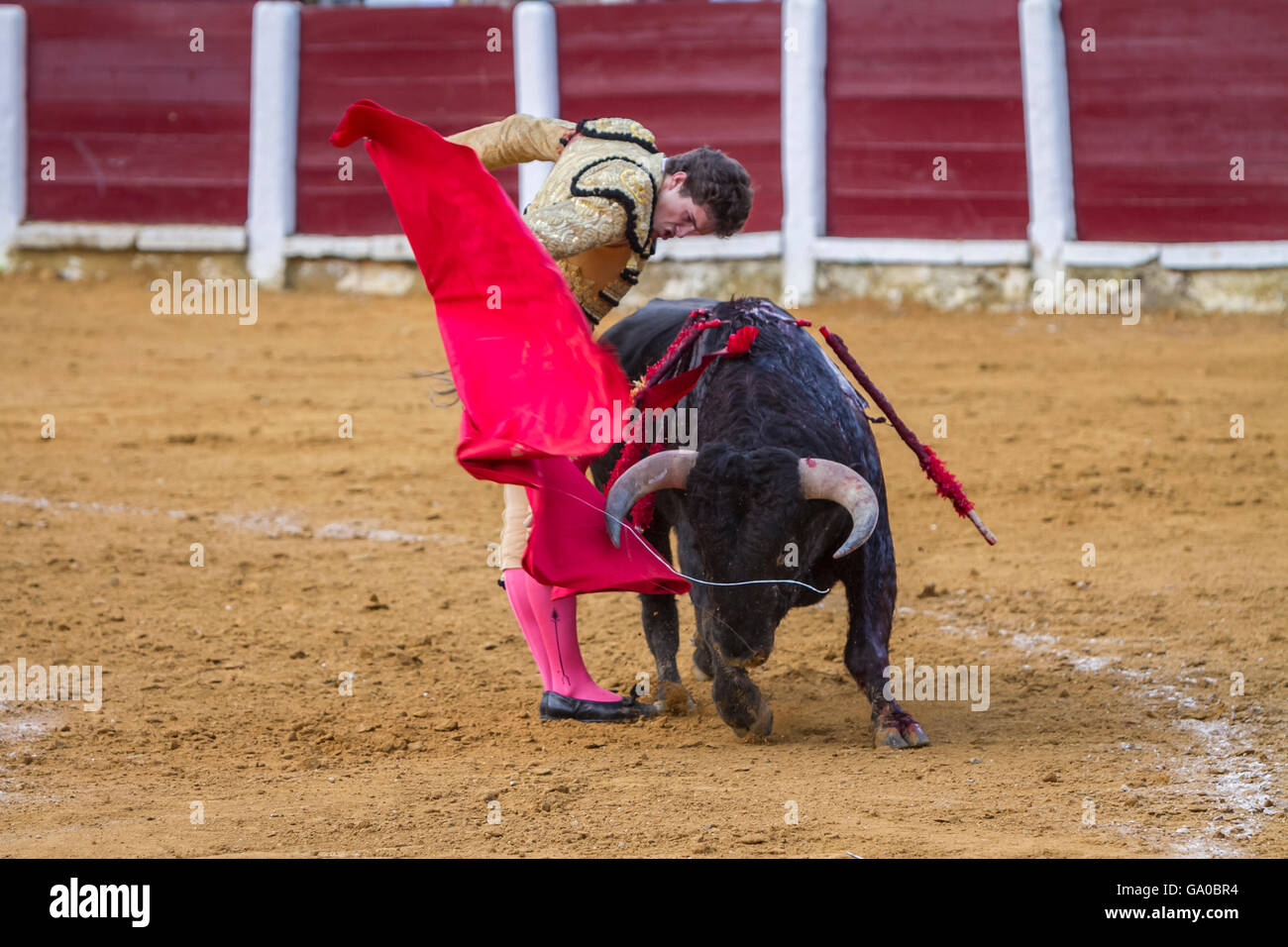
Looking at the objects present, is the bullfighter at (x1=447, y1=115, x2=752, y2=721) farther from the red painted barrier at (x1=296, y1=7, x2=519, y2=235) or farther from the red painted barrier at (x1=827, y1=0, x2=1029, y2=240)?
the red painted barrier at (x1=296, y1=7, x2=519, y2=235)

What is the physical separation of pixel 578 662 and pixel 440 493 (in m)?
2.32

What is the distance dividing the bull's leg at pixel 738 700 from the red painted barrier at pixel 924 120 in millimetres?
6239

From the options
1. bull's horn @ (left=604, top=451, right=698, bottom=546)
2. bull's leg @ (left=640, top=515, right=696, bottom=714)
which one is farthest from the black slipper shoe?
bull's horn @ (left=604, top=451, right=698, bottom=546)

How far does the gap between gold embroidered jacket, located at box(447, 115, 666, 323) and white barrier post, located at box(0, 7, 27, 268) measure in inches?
289


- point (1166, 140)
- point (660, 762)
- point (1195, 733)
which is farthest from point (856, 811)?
point (1166, 140)

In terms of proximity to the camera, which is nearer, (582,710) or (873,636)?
(873,636)

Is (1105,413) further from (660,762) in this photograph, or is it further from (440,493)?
(660,762)

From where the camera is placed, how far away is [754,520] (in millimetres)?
2760

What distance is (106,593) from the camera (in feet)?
13.5

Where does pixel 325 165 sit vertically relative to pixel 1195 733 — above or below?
above
